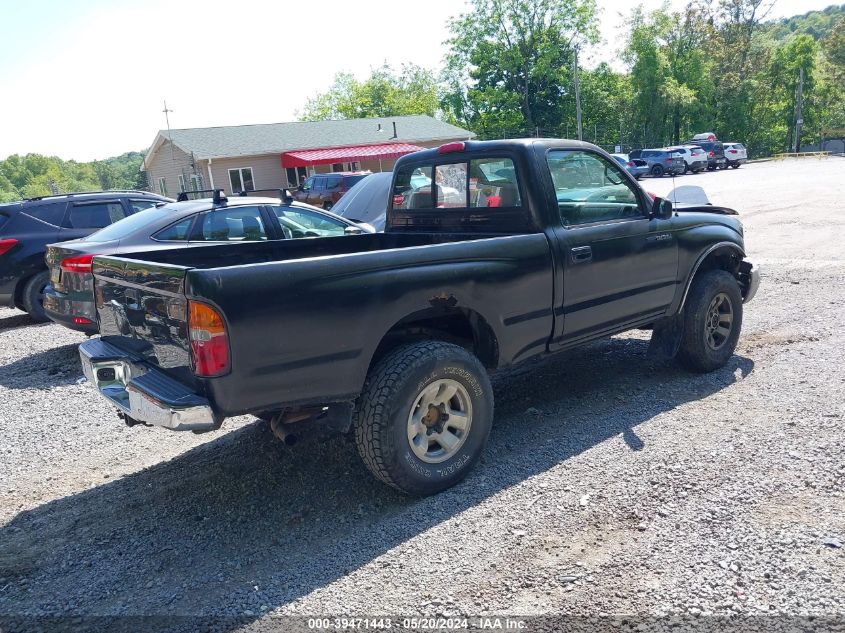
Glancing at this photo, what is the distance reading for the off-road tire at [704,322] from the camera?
5.44 m

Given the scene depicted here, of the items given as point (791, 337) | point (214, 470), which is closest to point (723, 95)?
point (791, 337)

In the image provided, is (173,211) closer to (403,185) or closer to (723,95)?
(403,185)

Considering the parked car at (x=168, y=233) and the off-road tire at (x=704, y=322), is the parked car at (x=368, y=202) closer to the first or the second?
the parked car at (x=168, y=233)

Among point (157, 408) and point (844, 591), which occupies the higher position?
point (157, 408)

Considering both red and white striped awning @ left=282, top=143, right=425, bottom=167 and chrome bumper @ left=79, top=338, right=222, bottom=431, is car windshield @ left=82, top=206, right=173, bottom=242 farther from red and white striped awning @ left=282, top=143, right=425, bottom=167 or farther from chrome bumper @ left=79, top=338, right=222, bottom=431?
red and white striped awning @ left=282, top=143, right=425, bottom=167

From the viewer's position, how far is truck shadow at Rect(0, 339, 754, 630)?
3.16 metres

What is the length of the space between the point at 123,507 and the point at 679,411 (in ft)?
12.5

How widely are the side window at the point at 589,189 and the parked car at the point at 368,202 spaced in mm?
5590

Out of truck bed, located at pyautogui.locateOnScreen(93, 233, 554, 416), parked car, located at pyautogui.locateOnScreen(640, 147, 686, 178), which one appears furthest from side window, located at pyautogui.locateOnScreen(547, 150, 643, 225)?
parked car, located at pyautogui.locateOnScreen(640, 147, 686, 178)

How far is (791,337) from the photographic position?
6500mm

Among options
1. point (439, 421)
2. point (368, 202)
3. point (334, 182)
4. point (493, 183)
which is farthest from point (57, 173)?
point (439, 421)

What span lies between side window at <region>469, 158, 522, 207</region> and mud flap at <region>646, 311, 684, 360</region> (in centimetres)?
180

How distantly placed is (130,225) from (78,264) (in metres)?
1.03

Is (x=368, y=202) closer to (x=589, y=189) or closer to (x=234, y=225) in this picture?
(x=234, y=225)
